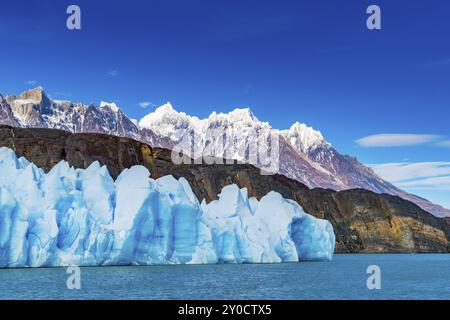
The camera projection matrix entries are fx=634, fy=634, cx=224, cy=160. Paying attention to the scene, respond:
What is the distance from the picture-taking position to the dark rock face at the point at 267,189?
12800 cm

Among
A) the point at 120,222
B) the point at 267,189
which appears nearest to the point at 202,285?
the point at 120,222

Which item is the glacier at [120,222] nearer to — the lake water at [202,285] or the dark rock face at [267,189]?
the lake water at [202,285]

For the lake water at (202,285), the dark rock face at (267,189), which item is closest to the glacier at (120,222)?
the lake water at (202,285)

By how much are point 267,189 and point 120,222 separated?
106m

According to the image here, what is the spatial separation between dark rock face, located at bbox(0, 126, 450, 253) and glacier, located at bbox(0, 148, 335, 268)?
75332 mm

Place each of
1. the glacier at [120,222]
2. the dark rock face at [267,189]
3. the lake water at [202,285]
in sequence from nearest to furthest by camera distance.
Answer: the lake water at [202,285], the glacier at [120,222], the dark rock face at [267,189]

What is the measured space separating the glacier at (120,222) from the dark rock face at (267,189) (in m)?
75.3

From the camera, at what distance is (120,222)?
150 ft

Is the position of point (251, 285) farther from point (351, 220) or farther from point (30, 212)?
point (351, 220)

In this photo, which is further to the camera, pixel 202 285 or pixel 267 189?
pixel 267 189

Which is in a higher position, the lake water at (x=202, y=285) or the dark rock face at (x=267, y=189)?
the dark rock face at (x=267, y=189)

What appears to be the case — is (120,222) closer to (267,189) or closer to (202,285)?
(202,285)
